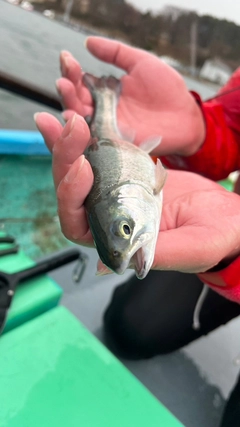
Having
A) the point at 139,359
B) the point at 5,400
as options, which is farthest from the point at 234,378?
the point at 5,400

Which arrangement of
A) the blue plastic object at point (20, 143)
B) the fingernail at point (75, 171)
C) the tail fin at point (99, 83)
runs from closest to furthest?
the fingernail at point (75, 171), the tail fin at point (99, 83), the blue plastic object at point (20, 143)

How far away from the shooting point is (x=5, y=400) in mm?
1422

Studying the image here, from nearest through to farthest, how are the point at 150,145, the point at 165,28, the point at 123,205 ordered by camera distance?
the point at 123,205, the point at 150,145, the point at 165,28

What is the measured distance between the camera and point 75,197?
1.20 metres

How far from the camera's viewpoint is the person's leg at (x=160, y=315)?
2.20 meters

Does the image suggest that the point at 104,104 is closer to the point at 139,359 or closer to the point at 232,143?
the point at 232,143

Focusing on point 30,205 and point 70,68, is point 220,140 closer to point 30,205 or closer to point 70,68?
point 70,68

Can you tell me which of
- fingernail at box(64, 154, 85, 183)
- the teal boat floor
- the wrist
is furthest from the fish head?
the teal boat floor

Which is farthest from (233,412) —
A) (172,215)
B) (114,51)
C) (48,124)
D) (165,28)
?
(165,28)

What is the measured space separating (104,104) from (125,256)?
4.73 ft

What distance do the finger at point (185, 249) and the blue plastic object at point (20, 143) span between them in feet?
7.68

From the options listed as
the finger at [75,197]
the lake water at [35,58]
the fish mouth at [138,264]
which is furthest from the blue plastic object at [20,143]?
the lake water at [35,58]

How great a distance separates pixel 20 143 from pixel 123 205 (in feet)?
7.64

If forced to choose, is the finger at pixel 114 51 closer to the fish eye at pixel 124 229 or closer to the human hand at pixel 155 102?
the human hand at pixel 155 102
